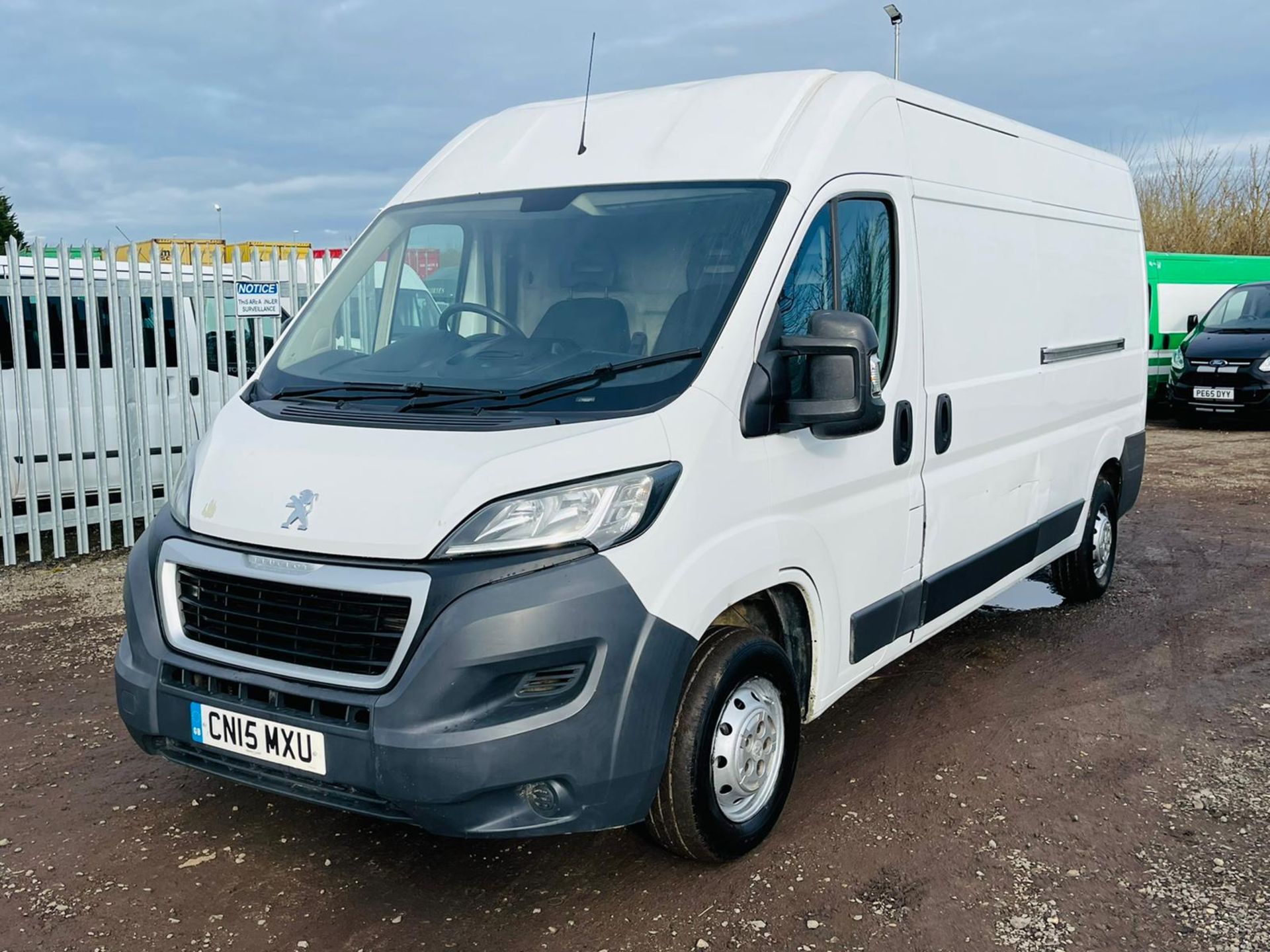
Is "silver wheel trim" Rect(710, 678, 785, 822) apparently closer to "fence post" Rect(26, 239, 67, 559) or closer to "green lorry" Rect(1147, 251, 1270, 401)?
"fence post" Rect(26, 239, 67, 559)

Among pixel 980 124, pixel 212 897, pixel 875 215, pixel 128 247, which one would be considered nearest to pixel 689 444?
pixel 875 215

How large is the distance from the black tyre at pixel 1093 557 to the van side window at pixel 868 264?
274 centimetres

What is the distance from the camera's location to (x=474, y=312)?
3.94m

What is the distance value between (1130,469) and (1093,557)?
0.68m

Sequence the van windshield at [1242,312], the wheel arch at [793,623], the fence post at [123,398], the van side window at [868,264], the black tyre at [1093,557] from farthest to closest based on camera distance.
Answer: the van windshield at [1242,312] → the fence post at [123,398] → the black tyre at [1093,557] → the van side window at [868,264] → the wheel arch at [793,623]

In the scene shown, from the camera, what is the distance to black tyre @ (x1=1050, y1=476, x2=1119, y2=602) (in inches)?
258

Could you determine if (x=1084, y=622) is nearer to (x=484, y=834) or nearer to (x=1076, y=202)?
(x=1076, y=202)

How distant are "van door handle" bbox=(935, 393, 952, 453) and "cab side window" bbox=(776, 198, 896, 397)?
15.9 inches

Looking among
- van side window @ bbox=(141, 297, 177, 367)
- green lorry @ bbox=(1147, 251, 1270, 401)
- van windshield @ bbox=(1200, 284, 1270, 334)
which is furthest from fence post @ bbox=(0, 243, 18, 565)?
green lorry @ bbox=(1147, 251, 1270, 401)

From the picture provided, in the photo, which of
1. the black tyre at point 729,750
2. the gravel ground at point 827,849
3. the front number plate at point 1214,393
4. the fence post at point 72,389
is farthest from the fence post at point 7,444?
the front number plate at point 1214,393

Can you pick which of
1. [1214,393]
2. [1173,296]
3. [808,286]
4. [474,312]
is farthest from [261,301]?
[1173,296]

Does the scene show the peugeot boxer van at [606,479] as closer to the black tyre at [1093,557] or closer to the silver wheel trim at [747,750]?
the silver wheel trim at [747,750]

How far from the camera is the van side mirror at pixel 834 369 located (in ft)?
11.5

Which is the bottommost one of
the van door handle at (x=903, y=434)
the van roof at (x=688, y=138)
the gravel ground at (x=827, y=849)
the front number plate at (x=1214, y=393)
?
the gravel ground at (x=827, y=849)
